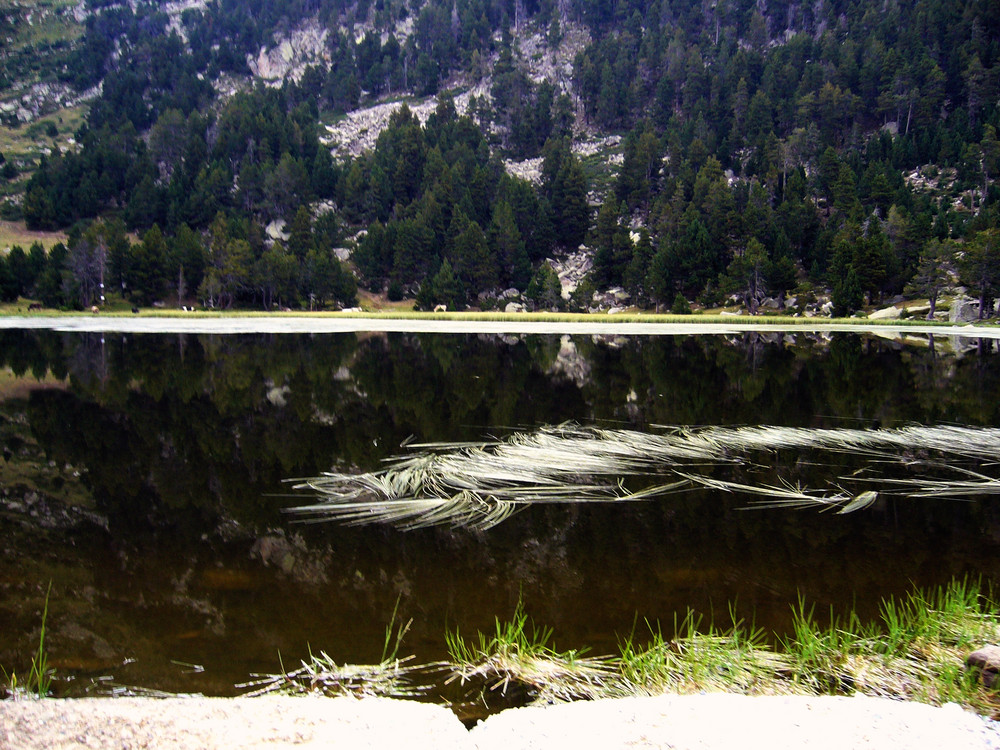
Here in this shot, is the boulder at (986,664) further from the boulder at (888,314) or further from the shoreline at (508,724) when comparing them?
the boulder at (888,314)

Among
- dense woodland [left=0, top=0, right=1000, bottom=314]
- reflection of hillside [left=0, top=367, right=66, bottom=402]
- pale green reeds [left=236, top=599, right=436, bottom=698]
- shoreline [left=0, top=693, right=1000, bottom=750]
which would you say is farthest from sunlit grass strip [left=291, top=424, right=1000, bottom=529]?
dense woodland [left=0, top=0, right=1000, bottom=314]

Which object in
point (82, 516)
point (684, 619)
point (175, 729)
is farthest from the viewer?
point (82, 516)

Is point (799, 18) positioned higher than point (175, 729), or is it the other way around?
point (799, 18)

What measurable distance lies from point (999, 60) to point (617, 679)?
164296 millimetres

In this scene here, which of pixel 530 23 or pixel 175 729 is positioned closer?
pixel 175 729

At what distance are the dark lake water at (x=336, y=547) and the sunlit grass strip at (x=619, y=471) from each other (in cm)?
50

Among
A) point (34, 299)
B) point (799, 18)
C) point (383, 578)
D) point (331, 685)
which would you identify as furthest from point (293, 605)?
point (799, 18)

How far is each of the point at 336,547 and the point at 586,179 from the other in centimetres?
12716

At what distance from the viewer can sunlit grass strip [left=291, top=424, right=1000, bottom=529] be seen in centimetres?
980

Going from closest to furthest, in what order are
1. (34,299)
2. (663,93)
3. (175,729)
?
(175,729) → (34,299) → (663,93)

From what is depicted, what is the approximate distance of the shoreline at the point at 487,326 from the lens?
55156mm

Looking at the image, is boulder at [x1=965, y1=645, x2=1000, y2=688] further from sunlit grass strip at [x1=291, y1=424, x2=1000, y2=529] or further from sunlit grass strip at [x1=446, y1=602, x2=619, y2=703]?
sunlit grass strip at [x1=291, y1=424, x2=1000, y2=529]

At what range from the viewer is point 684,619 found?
6.63 meters

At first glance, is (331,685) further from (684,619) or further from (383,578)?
(684,619)
